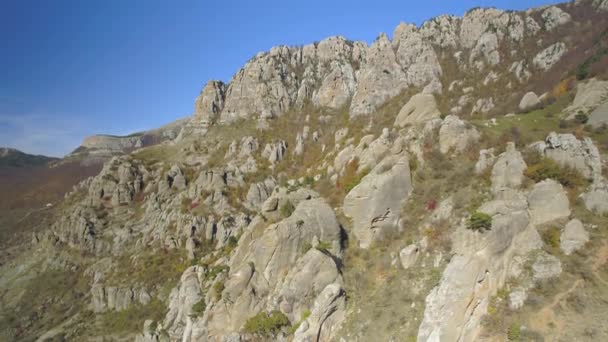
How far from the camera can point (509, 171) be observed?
2395 centimetres

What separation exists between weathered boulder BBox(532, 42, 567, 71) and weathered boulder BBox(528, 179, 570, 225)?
69567 millimetres

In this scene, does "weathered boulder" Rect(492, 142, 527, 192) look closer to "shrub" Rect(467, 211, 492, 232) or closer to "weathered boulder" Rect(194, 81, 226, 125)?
"shrub" Rect(467, 211, 492, 232)

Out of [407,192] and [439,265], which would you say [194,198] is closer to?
[407,192]

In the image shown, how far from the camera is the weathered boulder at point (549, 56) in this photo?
7238 centimetres

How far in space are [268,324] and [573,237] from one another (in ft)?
71.3

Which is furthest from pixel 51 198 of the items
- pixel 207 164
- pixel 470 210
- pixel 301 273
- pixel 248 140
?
pixel 470 210

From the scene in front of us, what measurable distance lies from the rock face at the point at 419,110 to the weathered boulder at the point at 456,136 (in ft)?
31.4

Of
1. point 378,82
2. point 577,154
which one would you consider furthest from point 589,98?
point 378,82

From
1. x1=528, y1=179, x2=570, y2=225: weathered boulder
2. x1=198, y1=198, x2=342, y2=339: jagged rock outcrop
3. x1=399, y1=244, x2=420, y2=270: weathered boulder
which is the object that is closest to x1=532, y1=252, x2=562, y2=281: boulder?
x1=528, y1=179, x2=570, y2=225: weathered boulder

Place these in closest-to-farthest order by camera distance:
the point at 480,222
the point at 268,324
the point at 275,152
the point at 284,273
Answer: the point at 480,222 < the point at 268,324 < the point at 284,273 < the point at 275,152

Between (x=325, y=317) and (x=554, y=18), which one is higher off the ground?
Result: (x=554, y=18)

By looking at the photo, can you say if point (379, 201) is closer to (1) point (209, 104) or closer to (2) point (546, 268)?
(2) point (546, 268)

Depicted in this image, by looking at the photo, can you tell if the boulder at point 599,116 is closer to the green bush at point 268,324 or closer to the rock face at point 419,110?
the rock face at point 419,110

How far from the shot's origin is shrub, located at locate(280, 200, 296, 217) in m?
31.3
